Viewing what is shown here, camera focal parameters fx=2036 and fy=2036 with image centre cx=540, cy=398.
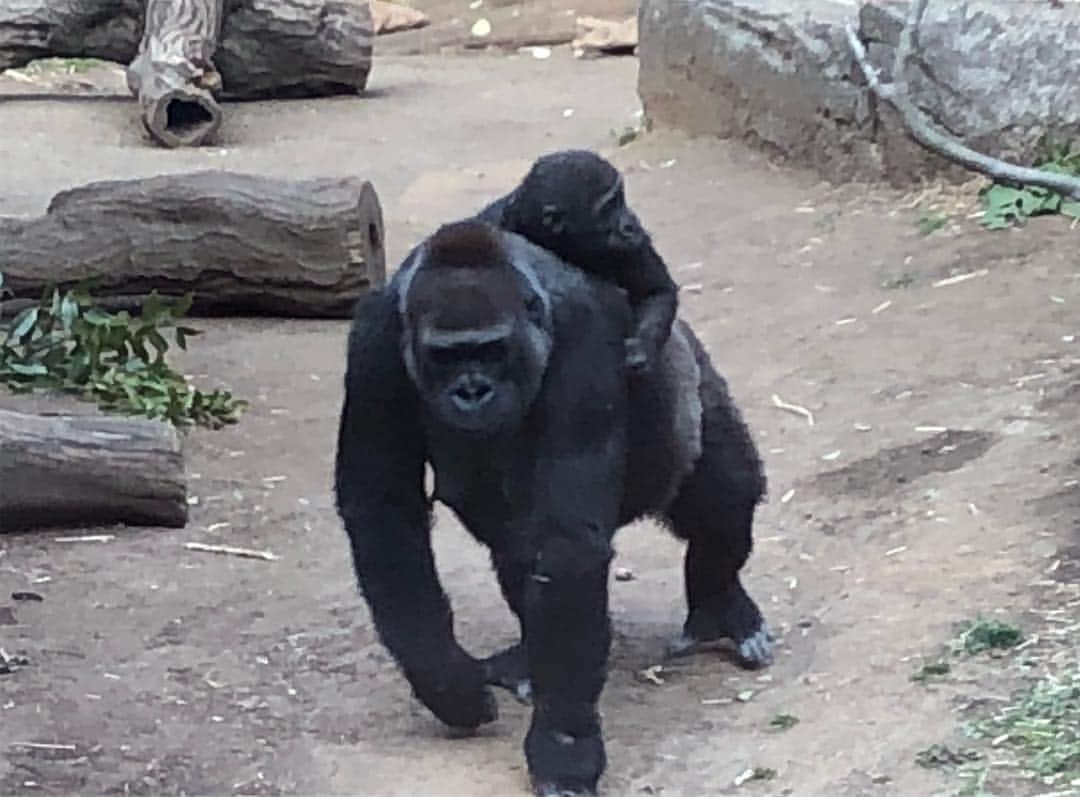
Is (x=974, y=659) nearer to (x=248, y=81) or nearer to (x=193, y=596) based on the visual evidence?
(x=193, y=596)

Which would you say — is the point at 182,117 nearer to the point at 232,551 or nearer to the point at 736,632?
the point at 232,551

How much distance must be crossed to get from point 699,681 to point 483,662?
40 cm

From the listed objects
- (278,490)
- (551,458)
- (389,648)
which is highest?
(551,458)

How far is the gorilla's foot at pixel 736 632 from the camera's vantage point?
148 inches

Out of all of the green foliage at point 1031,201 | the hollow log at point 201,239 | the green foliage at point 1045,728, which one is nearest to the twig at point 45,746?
the green foliage at point 1045,728

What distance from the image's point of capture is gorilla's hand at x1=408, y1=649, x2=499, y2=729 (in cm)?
331

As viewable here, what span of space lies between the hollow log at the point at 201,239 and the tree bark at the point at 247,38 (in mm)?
4479

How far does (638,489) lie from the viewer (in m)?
3.46

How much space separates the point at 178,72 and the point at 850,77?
4.02m

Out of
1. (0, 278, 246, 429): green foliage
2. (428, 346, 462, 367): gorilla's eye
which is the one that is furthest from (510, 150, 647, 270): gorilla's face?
(0, 278, 246, 429): green foliage

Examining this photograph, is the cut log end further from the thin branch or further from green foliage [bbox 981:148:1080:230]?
the thin branch

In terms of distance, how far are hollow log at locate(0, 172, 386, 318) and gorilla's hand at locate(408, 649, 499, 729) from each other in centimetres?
324

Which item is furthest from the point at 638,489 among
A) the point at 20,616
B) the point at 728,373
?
the point at 728,373

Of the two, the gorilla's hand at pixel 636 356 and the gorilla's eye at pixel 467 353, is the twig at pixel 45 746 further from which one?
the gorilla's hand at pixel 636 356
